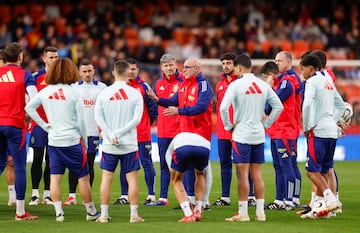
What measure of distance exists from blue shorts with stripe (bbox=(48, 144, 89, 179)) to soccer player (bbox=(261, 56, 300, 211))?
142 inches

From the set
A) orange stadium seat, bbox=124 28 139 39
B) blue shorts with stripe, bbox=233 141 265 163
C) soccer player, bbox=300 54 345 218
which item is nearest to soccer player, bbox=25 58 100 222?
blue shorts with stripe, bbox=233 141 265 163

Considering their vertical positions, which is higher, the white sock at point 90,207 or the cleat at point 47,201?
the white sock at point 90,207

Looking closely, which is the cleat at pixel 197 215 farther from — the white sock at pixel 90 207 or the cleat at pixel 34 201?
the cleat at pixel 34 201

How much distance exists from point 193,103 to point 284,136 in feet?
5.51

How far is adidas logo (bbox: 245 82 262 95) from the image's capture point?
1303cm

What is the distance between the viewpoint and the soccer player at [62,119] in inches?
505

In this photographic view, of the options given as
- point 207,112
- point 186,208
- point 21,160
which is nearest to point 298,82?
point 207,112

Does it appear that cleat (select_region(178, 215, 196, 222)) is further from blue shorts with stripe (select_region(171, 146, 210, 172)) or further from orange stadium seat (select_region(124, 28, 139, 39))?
orange stadium seat (select_region(124, 28, 139, 39))

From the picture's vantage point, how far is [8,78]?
13.5 metres

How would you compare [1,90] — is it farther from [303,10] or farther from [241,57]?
[303,10]

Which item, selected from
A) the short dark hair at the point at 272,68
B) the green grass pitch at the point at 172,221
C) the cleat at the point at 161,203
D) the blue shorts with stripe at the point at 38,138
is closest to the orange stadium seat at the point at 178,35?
the green grass pitch at the point at 172,221

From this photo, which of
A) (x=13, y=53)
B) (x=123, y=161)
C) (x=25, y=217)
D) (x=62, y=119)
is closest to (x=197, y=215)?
(x=123, y=161)

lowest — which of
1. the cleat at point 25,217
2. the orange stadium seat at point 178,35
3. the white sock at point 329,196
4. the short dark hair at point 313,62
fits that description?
the cleat at point 25,217

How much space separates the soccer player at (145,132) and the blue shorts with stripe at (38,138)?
1389mm
